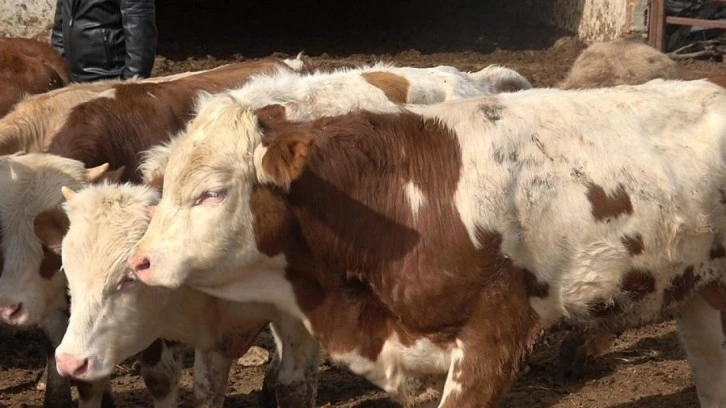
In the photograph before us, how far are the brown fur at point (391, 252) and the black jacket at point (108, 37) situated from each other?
3290mm

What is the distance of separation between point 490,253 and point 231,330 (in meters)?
1.72

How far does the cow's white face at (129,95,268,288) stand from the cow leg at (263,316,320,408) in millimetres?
1329

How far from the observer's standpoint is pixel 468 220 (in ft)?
15.9

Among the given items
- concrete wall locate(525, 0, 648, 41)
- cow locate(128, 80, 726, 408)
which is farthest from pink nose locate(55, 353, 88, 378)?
concrete wall locate(525, 0, 648, 41)

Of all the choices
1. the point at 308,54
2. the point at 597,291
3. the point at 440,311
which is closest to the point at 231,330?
the point at 440,311

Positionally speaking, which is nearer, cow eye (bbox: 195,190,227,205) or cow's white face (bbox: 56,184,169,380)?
cow eye (bbox: 195,190,227,205)

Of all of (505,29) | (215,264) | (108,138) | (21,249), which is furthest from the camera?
(505,29)

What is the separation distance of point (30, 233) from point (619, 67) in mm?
4705

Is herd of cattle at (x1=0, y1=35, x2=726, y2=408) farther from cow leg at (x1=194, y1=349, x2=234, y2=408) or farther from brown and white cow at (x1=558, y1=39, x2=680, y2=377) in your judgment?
brown and white cow at (x1=558, y1=39, x2=680, y2=377)

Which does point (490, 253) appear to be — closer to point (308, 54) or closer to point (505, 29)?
point (308, 54)

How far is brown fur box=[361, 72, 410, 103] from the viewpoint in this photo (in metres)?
6.88

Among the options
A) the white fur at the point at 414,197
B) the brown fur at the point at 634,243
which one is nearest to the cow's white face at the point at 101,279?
the white fur at the point at 414,197

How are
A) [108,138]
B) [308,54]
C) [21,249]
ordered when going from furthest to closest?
[308,54], [108,138], [21,249]

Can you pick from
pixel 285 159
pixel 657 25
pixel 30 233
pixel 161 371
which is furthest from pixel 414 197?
pixel 657 25
